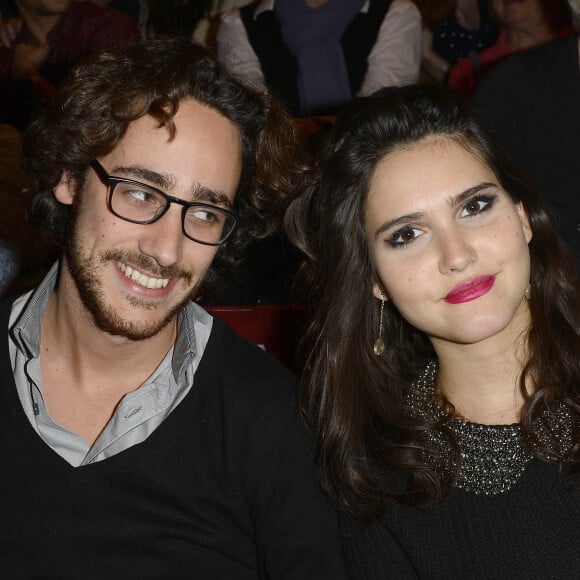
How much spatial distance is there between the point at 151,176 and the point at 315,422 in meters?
0.70

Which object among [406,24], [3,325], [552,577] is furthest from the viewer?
[406,24]

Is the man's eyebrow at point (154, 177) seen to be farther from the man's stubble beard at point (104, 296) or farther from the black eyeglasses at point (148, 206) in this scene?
the man's stubble beard at point (104, 296)

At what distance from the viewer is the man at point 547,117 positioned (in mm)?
2336

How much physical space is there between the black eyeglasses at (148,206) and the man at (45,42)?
5.67 ft

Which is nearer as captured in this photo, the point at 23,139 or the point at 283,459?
Answer: the point at 283,459

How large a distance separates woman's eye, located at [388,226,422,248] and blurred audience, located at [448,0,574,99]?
165 centimetres

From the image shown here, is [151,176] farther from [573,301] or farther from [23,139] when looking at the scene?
[573,301]

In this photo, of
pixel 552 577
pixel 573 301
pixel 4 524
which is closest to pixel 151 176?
pixel 4 524

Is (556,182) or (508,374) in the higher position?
(556,182)

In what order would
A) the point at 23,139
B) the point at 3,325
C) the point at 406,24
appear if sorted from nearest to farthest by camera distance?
1. the point at 3,325
2. the point at 23,139
3. the point at 406,24

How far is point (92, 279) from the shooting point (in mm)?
1897

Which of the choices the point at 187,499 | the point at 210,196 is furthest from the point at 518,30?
the point at 187,499

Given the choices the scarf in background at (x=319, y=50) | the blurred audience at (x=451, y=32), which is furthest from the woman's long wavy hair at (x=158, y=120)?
the blurred audience at (x=451, y=32)

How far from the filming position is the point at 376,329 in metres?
2.20
